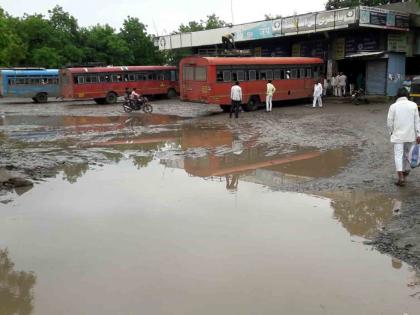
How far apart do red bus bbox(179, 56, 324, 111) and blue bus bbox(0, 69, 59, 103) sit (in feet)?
49.0

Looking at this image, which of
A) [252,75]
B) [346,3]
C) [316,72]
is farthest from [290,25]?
[346,3]

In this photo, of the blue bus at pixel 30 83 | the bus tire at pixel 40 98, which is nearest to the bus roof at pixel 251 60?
the blue bus at pixel 30 83

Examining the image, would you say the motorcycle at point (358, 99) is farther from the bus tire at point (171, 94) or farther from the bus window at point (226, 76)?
the bus tire at point (171, 94)

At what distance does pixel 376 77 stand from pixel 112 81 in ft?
52.6

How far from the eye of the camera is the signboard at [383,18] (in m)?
23.8

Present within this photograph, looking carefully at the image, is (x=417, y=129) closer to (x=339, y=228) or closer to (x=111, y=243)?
(x=339, y=228)

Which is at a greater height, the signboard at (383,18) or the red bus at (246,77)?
the signboard at (383,18)

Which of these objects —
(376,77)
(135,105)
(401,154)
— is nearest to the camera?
(401,154)

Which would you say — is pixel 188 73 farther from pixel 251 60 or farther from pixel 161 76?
pixel 161 76

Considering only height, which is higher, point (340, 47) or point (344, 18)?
point (344, 18)

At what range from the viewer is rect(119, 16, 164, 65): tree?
150ft

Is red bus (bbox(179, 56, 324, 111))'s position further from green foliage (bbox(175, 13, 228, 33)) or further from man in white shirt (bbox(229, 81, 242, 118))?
green foliage (bbox(175, 13, 228, 33))

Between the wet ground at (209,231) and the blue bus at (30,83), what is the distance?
21.8 metres

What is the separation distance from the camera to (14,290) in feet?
14.6
